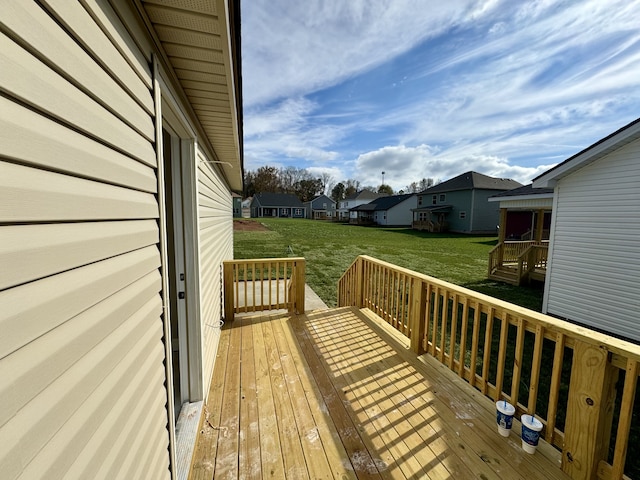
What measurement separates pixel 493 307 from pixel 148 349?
2678 mm

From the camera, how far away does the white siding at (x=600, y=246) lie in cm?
495

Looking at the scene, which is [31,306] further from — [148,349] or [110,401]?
[148,349]

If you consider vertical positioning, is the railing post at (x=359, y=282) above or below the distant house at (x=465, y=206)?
below

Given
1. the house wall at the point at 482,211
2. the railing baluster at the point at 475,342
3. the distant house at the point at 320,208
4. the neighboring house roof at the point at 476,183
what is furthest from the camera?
the distant house at the point at 320,208

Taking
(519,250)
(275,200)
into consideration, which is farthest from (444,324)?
(275,200)

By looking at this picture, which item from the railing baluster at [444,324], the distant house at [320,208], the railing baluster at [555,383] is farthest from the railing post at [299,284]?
the distant house at [320,208]

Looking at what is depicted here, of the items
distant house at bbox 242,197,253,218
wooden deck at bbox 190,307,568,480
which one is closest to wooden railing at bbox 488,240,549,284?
wooden deck at bbox 190,307,568,480

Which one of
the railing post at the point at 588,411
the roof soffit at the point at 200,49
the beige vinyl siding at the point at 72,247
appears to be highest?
the roof soffit at the point at 200,49

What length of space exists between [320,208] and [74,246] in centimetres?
5224

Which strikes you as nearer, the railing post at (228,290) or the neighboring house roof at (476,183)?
the railing post at (228,290)

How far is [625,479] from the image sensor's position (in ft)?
5.63

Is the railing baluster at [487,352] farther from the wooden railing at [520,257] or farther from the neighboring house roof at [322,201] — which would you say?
the neighboring house roof at [322,201]

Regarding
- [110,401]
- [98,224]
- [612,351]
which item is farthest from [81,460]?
[612,351]

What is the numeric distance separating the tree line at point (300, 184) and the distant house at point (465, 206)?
3036 cm
